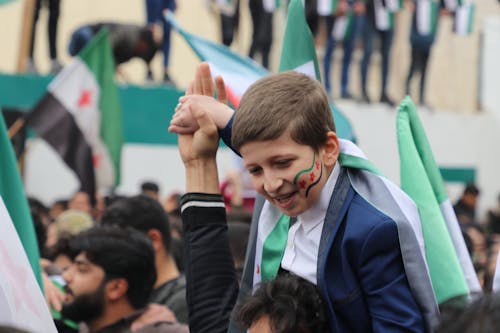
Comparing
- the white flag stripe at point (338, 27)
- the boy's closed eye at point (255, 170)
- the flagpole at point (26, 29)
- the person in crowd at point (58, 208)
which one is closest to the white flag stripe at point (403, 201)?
the boy's closed eye at point (255, 170)

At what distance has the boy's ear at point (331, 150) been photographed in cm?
220

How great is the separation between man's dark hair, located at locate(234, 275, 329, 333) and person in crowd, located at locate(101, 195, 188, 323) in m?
2.01

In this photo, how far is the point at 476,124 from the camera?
1445 centimetres

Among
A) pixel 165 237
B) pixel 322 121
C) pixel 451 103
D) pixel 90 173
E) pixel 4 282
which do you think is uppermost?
pixel 322 121

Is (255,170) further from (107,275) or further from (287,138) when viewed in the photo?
(107,275)

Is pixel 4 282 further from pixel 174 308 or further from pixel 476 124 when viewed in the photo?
pixel 476 124

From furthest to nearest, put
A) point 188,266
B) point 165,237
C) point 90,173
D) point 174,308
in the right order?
1. point 90,173
2. point 165,237
3. point 174,308
4. point 188,266

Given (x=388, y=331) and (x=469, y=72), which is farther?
(x=469, y=72)

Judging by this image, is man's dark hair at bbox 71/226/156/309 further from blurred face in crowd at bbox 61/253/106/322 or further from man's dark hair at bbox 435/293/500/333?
man's dark hair at bbox 435/293/500/333

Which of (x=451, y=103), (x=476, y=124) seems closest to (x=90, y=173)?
(x=476, y=124)

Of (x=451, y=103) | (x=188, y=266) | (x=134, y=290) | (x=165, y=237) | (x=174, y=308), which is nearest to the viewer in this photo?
(x=188, y=266)

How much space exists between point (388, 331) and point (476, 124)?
500 inches

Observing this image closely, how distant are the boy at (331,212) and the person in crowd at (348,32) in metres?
10.8

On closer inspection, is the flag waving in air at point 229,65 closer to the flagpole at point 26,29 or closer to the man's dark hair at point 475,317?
the man's dark hair at point 475,317
